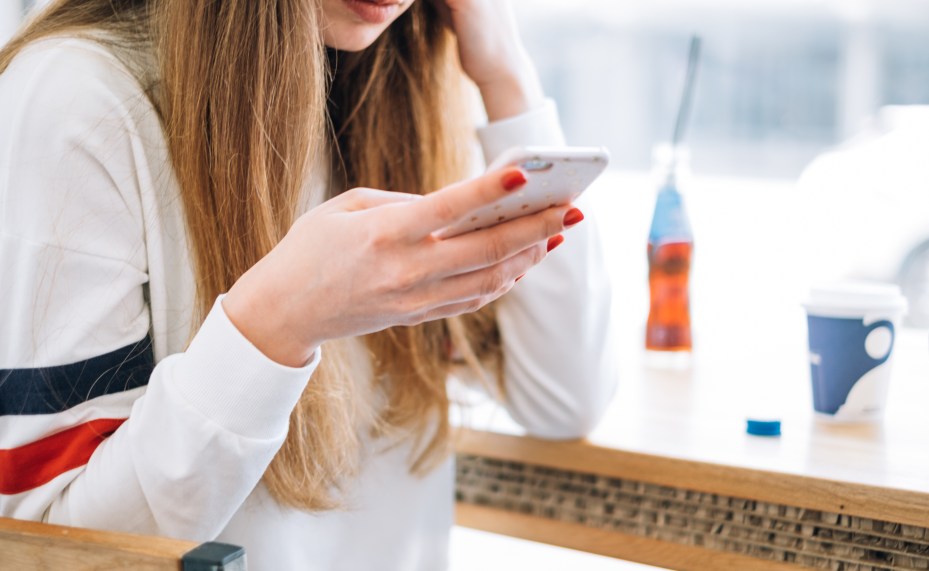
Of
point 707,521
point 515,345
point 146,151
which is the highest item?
point 146,151

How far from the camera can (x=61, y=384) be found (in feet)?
2.10

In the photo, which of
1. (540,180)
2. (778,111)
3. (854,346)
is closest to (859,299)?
(854,346)

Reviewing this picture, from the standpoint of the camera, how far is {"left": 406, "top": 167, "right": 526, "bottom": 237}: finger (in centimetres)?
49

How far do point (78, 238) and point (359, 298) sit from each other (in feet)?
0.83

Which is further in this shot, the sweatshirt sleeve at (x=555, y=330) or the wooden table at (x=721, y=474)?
the sweatshirt sleeve at (x=555, y=330)

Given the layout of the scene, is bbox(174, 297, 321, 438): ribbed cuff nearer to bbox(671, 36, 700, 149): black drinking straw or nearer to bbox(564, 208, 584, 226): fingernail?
bbox(564, 208, 584, 226): fingernail

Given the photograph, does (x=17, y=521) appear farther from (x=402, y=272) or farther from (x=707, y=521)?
(x=707, y=521)

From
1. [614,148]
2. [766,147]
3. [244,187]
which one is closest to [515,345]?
[244,187]

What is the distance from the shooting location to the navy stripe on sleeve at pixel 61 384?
0.64m

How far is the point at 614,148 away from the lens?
6.81ft

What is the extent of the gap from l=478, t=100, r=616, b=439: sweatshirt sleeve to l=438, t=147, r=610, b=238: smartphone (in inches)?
16.0

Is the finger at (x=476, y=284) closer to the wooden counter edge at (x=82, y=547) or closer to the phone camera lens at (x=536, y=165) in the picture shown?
the phone camera lens at (x=536, y=165)

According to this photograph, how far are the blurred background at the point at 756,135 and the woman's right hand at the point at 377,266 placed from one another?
0.53 m

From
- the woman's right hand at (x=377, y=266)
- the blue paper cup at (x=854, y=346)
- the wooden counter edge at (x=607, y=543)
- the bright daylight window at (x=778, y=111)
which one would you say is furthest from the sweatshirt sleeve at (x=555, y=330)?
the bright daylight window at (x=778, y=111)
